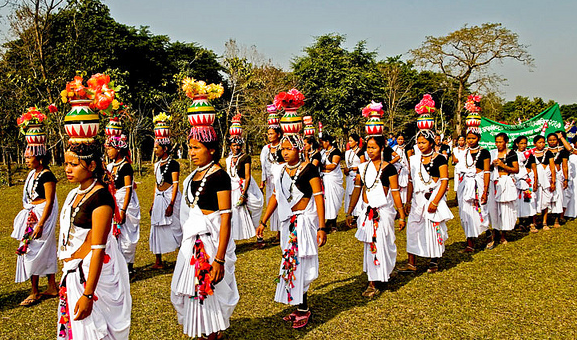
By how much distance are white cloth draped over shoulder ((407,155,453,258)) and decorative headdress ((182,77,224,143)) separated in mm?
4039

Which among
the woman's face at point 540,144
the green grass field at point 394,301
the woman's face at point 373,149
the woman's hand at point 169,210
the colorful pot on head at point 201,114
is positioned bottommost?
the green grass field at point 394,301

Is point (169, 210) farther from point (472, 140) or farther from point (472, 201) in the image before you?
point (472, 140)

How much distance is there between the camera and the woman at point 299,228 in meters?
5.02

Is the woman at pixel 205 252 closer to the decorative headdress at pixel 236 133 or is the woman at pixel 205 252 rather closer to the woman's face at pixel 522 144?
the decorative headdress at pixel 236 133

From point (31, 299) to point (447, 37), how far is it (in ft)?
118

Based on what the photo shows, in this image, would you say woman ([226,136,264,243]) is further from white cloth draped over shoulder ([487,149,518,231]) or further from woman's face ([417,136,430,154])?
white cloth draped over shoulder ([487,149,518,231])

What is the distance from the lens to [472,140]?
830 centimetres

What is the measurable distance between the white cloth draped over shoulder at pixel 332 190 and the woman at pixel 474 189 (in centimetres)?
301

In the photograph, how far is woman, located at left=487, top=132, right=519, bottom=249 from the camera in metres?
8.75

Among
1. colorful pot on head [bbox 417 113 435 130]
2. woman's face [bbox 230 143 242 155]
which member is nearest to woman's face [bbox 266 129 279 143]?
woman's face [bbox 230 143 242 155]

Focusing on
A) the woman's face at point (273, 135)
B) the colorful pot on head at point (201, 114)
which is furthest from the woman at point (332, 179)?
the colorful pot on head at point (201, 114)

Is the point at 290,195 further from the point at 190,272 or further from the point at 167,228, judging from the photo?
the point at 167,228

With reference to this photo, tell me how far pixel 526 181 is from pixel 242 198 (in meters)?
6.83

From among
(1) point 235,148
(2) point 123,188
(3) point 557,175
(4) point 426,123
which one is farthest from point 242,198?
(3) point 557,175
